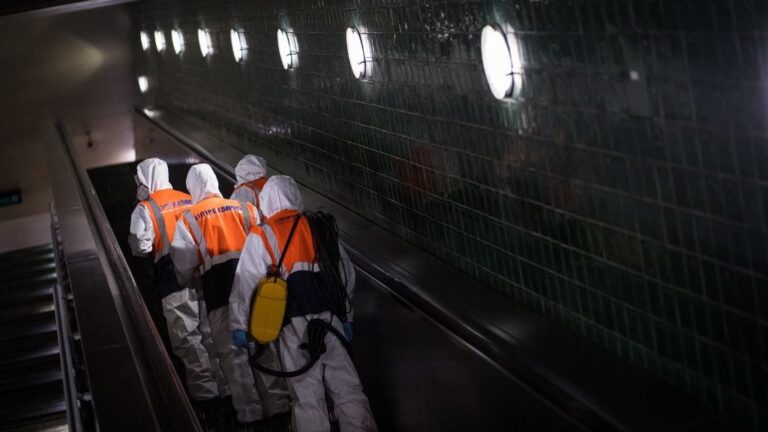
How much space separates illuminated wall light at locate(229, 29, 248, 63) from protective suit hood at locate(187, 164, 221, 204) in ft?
11.1

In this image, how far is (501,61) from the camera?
480cm

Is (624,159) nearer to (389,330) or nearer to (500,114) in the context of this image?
(500,114)

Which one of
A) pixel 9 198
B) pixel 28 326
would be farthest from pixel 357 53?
pixel 9 198

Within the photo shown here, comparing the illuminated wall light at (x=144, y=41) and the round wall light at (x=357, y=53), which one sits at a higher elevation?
the illuminated wall light at (x=144, y=41)

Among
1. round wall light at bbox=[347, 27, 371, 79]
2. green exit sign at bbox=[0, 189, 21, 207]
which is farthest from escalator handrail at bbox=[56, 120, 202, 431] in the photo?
green exit sign at bbox=[0, 189, 21, 207]

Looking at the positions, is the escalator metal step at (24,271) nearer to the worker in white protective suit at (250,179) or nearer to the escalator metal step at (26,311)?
the escalator metal step at (26,311)

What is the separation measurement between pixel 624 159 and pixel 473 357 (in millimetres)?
1363

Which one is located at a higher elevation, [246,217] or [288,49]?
[288,49]

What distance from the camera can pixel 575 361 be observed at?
434 cm

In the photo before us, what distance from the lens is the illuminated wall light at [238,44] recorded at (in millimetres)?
10383

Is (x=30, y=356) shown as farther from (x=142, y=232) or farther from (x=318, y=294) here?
(x=318, y=294)

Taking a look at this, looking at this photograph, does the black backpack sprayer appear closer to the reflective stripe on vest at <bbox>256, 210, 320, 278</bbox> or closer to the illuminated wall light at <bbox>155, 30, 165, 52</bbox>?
the reflective stripe on vest at <bbox>256, 210, 320, 278</bbox>

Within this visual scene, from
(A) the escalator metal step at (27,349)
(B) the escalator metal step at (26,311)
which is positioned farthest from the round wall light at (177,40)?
(A) the escalator metal step at (27,349)

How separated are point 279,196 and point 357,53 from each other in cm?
148
